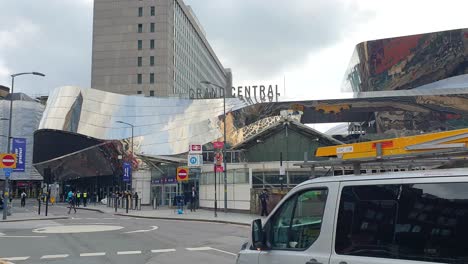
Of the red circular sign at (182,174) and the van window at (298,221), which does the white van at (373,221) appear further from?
the red circular sign at (182,174)

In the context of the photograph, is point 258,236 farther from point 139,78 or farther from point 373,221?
point 139,78

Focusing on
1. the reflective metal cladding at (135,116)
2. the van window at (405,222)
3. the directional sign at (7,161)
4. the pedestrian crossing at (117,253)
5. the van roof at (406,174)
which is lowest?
the pedestrian crossing at (117,253)

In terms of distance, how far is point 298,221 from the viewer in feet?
17.0

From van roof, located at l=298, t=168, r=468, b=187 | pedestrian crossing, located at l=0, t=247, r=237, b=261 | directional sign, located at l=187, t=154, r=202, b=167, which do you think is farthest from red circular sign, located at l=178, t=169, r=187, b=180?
van roof, located at l=298, t=168, r=468, b=187

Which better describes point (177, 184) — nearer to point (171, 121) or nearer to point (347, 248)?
point (171, 121)

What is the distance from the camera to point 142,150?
7688 centimetres

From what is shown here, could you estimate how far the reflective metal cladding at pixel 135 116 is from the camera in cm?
7800

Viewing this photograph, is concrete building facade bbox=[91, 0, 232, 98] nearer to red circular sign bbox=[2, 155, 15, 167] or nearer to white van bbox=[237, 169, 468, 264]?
red circular sign bbox=[2, 155, 15, 167]

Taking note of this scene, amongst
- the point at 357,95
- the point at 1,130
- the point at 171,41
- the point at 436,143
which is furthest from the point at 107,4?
the point at 436,143

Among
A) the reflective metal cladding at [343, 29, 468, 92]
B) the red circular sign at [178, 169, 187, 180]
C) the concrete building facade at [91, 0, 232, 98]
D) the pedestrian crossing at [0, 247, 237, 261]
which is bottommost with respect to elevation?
the pedestrian crossing at [0, 247, 237, 261]

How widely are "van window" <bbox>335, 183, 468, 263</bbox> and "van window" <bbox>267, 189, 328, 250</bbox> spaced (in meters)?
0.36

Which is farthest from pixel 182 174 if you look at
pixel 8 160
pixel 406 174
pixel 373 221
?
pixel 406 174

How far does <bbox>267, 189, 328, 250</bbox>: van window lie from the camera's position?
4.89 metres

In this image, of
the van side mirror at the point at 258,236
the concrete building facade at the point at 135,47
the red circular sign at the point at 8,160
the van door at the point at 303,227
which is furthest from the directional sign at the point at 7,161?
the concrete building facade at the point at 135,47
